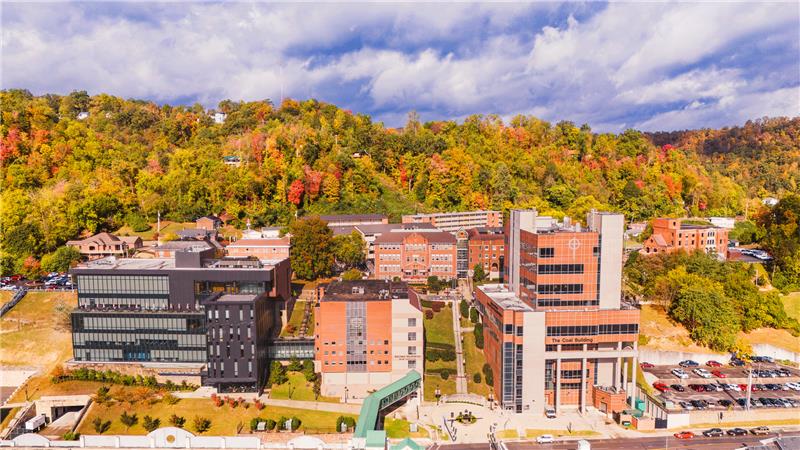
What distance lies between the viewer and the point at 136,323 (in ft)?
194

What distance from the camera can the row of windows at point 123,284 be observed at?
6034cm

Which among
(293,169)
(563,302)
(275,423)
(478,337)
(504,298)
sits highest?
(293,169)

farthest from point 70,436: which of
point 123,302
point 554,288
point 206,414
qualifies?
point 554,288

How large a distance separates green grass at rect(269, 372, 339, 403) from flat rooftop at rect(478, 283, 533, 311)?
21.9 metres

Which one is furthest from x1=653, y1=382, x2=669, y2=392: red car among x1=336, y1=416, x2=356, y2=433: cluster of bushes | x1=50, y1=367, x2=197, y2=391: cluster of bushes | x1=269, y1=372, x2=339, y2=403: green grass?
x1=50, y1=367, x2=197, y2=391: cluster of bushes

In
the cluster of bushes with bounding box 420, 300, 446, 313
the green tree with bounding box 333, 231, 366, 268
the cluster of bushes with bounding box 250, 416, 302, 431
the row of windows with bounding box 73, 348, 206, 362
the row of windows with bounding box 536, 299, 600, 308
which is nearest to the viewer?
the cluster of bushes with bounding box 250, 416, 302, 431

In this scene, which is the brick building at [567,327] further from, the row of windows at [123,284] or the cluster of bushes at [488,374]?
the row of windows at [123,284]

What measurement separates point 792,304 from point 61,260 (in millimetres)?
116830

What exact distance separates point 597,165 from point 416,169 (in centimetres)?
5182

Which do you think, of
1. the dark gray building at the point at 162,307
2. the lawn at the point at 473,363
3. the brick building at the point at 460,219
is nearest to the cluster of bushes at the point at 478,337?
the lawn at the point at 473,363

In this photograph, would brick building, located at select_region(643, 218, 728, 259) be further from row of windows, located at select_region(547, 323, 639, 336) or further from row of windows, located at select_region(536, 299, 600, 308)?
row of windows, located at select_region(547, 323, 639, 336)

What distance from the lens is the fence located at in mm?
66825

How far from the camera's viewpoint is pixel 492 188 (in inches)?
4523

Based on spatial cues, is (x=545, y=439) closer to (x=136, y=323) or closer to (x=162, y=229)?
(x=136, y=323)
